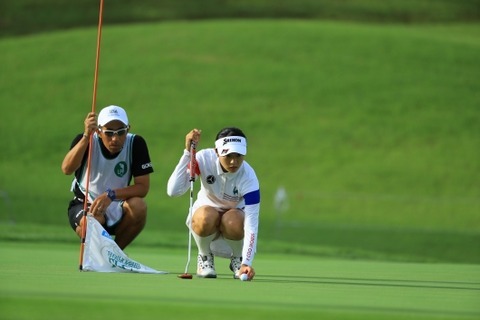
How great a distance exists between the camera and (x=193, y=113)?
1438 inches

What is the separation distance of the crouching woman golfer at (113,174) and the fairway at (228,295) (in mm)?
692

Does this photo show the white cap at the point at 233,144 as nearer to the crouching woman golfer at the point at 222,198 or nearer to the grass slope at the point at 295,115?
the crouching woman golfer at the point at 222,198

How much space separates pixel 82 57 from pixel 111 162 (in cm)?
3260

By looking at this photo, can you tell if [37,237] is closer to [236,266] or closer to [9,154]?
[236,266]

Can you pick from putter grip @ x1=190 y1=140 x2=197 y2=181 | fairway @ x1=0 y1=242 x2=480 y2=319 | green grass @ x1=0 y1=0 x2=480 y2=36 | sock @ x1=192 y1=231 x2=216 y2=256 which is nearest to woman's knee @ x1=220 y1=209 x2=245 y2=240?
sock @ x1=192 y1=231 x2=216 y2=256

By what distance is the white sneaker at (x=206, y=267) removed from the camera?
8.49 metres

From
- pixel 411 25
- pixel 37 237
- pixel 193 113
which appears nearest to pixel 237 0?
pixel 411 25

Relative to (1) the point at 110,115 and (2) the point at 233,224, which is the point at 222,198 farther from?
(1) the point at 110,115

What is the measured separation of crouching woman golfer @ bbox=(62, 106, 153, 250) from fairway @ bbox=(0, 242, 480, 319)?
2.27ft

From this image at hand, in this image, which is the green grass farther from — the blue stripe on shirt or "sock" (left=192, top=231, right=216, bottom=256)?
the blue stripe on shirt

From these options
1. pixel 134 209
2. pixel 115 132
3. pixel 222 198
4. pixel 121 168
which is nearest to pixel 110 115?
pixel 115 132

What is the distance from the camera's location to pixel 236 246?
8.98 metres

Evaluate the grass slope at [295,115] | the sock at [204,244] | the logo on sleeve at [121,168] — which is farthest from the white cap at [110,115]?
the grass slope at [295,115]

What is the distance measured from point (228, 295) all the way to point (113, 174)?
10.8ft
